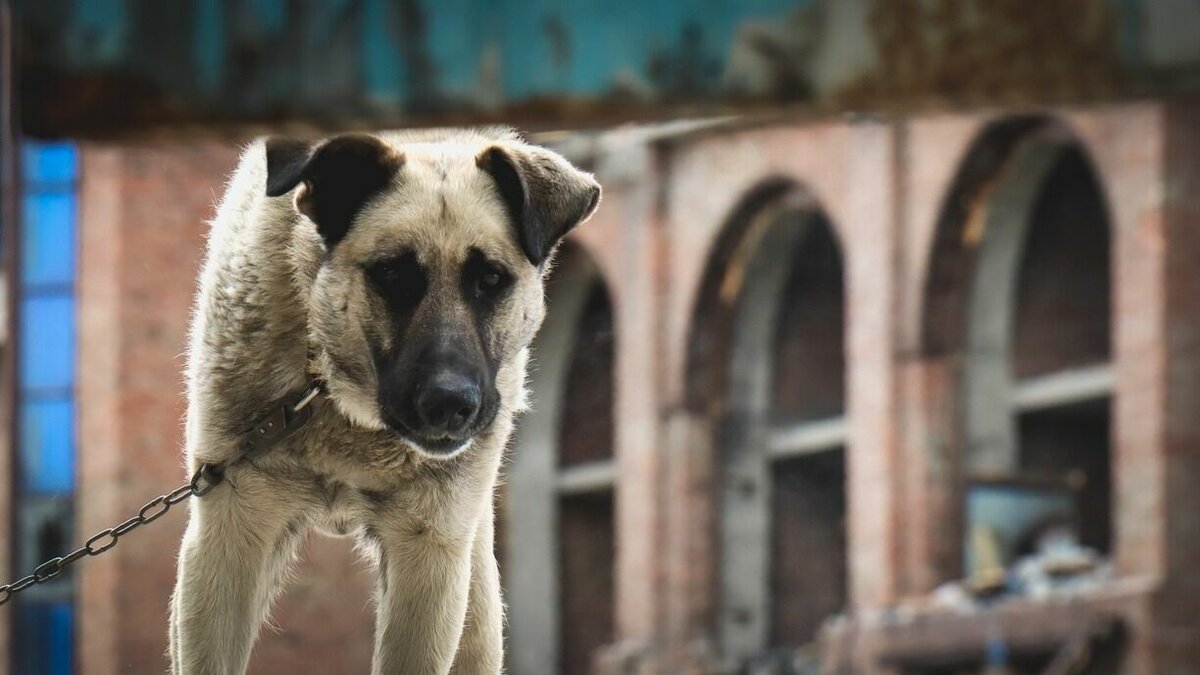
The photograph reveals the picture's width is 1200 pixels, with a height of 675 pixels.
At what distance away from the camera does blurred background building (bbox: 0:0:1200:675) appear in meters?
26.5

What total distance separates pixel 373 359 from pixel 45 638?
107ft

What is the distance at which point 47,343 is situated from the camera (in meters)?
40.2

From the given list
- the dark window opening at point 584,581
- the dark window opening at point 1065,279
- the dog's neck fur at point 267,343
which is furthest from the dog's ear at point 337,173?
the dark window opening at point 584,581

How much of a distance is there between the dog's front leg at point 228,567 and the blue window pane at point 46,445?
105ft

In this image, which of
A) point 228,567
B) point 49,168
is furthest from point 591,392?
point 228,567

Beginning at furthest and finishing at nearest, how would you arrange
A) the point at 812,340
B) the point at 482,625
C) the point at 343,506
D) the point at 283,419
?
the point at 812,340 → the point at 482,625 → the point at 343,506 → the point at 283,419

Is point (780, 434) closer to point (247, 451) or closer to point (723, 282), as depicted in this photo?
point (723, 282)

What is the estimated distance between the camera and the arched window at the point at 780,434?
1379 inches

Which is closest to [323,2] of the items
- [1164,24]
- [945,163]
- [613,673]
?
[1164,24]

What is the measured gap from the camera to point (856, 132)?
32.5 metres

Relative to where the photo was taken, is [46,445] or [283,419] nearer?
[283,419]

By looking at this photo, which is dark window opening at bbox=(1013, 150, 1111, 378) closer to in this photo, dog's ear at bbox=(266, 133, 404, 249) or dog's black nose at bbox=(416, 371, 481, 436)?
dog's ear at bbox=(266, 133, 404, 249)

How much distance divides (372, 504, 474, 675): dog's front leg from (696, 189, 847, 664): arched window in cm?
2610

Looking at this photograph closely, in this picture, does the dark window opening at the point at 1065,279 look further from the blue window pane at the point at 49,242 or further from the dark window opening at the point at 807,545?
the blue window pane at the point at 49,242
